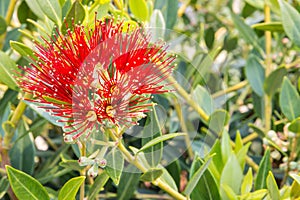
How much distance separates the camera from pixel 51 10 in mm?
891

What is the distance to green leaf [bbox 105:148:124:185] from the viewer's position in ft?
2.68

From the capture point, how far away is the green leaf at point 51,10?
0.89 meters

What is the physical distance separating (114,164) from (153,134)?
0.27 ft

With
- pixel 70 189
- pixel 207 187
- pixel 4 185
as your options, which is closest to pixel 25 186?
pixel 70 189

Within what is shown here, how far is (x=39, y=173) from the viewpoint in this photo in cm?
116

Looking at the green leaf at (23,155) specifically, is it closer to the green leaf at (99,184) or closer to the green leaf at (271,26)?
the green leaf at (99,184)

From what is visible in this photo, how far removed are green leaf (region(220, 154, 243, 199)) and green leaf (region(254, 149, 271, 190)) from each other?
0.13 ft

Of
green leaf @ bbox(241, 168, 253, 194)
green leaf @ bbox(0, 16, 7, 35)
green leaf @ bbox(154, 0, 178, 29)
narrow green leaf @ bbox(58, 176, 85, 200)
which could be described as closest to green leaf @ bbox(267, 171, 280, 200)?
green leaf @ bbox(241, 168, 253, 194)

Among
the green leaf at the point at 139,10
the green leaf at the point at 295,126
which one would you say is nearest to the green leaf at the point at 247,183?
the green leaf at the point at 295,126

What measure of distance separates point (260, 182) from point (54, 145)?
1.80 ft

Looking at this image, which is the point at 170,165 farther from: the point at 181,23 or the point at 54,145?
the point at 181,23

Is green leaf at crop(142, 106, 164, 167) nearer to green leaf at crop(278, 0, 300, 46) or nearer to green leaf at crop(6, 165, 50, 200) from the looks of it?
green leaf at crop(6, 165, 50, 200)

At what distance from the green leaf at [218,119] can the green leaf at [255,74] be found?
20cm

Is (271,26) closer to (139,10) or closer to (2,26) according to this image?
(139,10)
